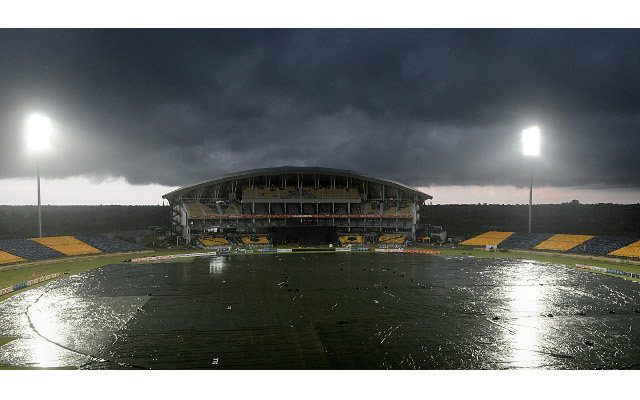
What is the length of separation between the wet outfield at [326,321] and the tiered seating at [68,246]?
772 inches

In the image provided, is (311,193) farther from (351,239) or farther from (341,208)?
(351,239)

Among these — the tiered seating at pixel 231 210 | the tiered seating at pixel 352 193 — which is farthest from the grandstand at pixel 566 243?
the tiered seating at pixel 231 210

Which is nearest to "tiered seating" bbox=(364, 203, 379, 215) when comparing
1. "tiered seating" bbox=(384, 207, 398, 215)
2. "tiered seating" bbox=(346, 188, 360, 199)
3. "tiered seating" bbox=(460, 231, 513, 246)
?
"tiered seating" bbox=(384, 207, 398, 215)

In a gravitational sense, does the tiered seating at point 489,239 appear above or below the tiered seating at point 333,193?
below

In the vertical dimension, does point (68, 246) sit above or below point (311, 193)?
below

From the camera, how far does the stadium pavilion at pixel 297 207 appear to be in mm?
76438

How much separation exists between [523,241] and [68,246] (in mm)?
83401

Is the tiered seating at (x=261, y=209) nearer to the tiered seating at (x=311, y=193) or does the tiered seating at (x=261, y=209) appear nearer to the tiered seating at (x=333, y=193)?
the tiered seating at (x=311, y=193)

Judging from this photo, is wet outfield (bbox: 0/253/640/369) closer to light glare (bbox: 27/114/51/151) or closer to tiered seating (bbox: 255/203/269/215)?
light glare (bbox: 27/114/51/151)

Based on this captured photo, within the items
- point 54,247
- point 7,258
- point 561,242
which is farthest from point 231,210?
point 561,242

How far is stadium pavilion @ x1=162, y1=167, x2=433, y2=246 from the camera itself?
76.4m

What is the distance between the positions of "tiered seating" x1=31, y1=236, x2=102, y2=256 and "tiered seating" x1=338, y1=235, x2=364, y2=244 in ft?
158

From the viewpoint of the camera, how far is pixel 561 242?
59.9 meters

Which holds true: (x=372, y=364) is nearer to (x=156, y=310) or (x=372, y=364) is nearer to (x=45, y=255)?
(x=156, y=310)
